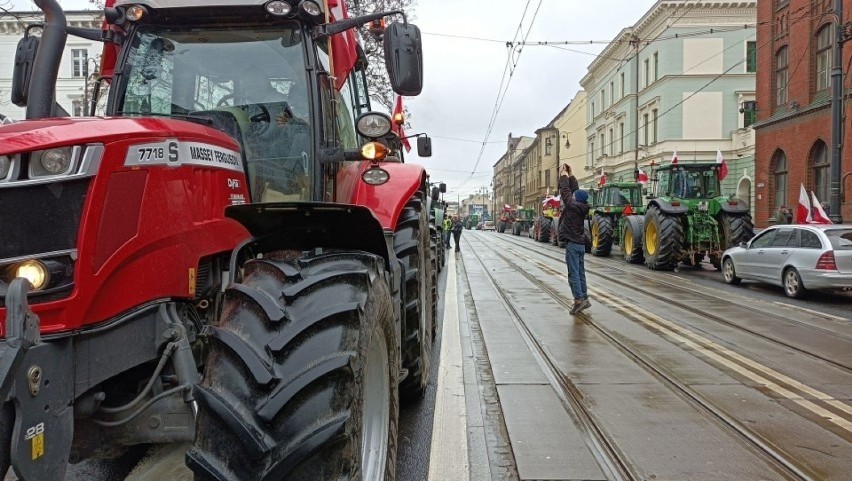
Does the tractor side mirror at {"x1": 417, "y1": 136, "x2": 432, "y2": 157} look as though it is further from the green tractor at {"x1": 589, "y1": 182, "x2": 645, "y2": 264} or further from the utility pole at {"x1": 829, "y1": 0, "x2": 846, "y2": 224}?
the utility pole at {"x1": 829, "y1": 0, "x2": 846, "y2": 224}

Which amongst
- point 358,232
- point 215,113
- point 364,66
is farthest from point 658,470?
point 364,66

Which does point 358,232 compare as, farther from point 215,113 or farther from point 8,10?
point 8,10

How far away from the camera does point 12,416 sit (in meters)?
1.93

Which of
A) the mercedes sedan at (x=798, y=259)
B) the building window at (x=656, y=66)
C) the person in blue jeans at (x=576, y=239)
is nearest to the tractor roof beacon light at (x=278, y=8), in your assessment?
the person in blue jeans at (x=576, y=239)

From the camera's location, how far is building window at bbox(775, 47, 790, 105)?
26109mm

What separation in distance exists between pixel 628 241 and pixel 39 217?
1930cm

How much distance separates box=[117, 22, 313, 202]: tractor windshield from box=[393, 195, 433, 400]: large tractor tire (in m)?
1.07

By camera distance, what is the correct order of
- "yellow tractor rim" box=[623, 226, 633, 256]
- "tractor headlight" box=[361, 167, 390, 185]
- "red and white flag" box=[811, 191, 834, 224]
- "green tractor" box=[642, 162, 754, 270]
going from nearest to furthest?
"tractor headlight" box=[361, 167, 390, 185] → "red and white flag" box=[811, 191, 834, 224] → "green tractor" box=[642, 162, 754, 270] → "yellow tractor rim" box=[623, 226, 633, 256]

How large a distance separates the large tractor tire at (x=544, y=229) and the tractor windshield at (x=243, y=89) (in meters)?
32.5

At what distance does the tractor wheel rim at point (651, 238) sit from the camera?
1753 centimetres

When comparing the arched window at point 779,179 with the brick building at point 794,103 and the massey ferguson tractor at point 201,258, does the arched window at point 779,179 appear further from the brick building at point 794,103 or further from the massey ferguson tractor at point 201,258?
the massey ferguson tractor at point 201,258

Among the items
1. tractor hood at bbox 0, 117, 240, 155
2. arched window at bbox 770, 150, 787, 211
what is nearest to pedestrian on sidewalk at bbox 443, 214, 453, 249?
arched window at bbox 770, 150, 787, 211

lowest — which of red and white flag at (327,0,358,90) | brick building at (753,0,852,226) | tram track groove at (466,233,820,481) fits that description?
tram track groove at (466,233,820,481)

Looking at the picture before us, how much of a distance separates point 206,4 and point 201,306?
156 cm
